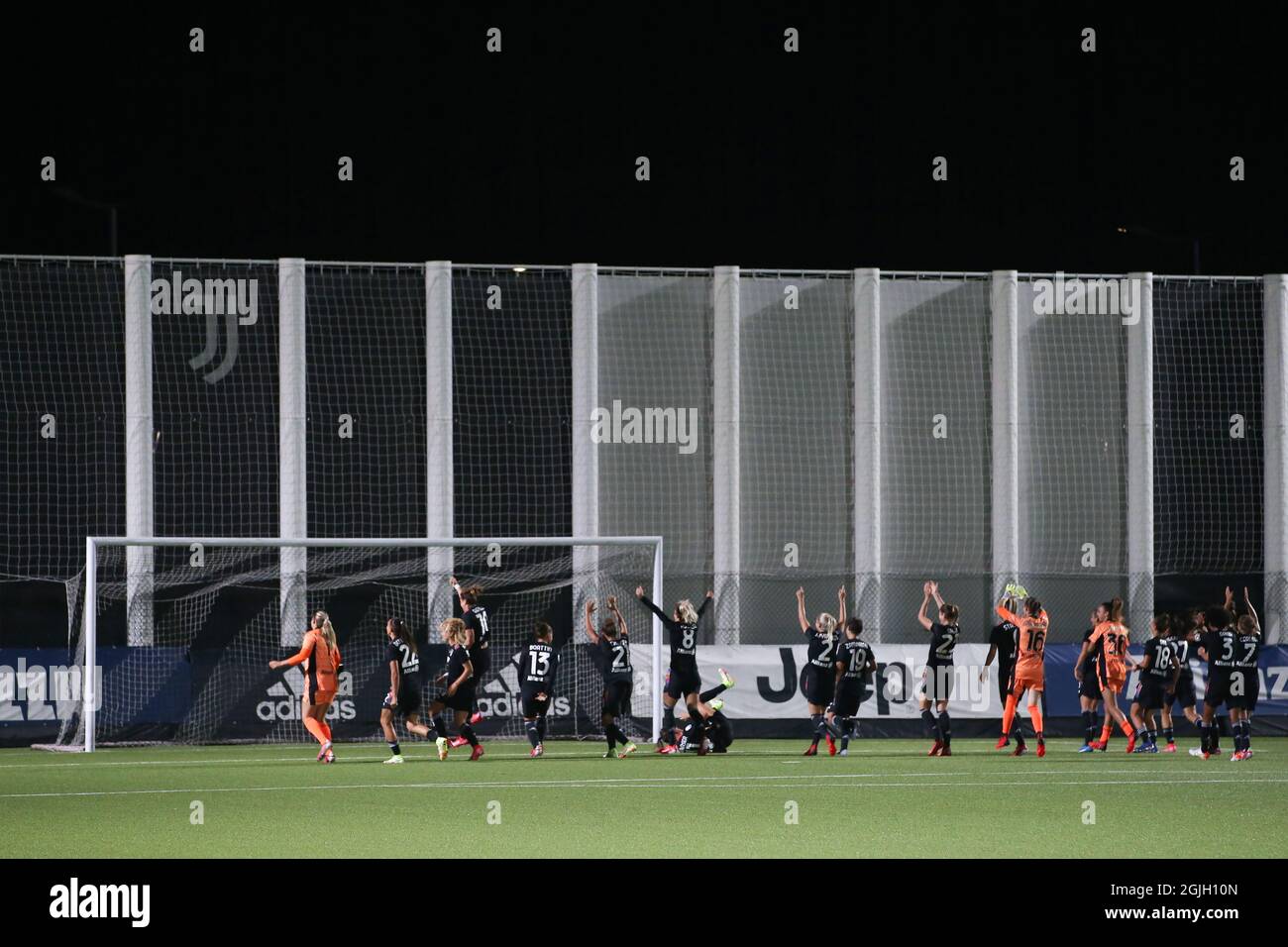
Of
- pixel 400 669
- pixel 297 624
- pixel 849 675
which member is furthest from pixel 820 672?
pixel 297 624

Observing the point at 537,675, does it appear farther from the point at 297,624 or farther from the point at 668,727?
the point at 297,624

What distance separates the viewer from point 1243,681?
21062mm

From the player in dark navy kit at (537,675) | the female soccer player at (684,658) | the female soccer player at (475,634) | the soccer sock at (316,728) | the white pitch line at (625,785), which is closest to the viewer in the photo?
the white pitch line at (625,785)

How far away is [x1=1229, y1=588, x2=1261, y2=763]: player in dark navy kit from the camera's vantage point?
20797mm

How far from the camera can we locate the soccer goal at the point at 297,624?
84.9 feet

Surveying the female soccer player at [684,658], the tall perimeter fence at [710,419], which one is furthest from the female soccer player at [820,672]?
the tall perimeter fence at [710,419]

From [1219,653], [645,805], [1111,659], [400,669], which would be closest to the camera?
[645,805]

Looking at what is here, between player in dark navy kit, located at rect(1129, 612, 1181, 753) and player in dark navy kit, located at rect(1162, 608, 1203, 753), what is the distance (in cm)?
11

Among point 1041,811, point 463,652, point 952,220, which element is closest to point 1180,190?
point 952,220

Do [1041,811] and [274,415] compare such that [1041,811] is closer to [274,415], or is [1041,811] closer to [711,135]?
[274,415]

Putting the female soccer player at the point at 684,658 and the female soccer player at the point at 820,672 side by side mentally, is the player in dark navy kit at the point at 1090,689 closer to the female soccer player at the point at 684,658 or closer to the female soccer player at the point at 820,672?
the female soccer player at the point at 820,672

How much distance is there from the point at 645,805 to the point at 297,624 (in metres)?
15.7

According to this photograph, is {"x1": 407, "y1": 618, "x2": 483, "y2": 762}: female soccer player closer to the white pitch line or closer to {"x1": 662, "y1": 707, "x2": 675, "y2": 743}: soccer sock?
{"x1": 662, "y1": 707, "x2": 675, "y2": 743}: soccer sock

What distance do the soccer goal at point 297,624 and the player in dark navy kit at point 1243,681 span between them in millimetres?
8066
